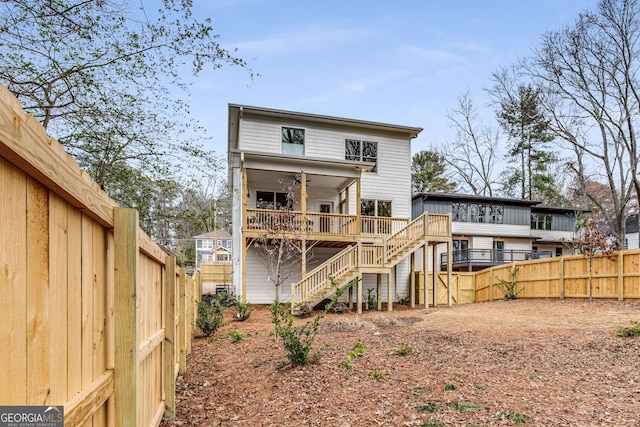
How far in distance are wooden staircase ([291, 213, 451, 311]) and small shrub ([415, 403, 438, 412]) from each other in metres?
8.28

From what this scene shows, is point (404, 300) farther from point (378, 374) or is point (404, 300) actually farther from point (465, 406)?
point (465, 406)

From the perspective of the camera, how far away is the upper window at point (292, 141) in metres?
16.9

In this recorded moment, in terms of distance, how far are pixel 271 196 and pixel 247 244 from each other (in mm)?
2544

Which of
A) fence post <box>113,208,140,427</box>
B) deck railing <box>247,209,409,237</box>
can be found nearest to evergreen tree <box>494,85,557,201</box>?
deck railing <box>247,209,409,237</box>

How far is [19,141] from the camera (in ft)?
3.31

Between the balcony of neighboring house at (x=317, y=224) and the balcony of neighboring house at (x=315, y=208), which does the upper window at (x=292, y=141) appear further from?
the balcony of neighboring house at (x=317, y=224)

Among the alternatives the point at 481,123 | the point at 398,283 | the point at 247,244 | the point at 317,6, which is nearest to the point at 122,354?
the point at 317,6

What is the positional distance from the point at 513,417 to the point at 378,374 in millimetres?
1815

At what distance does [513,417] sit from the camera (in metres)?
3.83

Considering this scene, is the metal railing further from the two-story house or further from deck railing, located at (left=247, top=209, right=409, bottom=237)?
the two-story house

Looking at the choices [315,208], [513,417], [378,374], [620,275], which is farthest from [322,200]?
[513,417]

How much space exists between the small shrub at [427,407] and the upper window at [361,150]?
14.1 metres

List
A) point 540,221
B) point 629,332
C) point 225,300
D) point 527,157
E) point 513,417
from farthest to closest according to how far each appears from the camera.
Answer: point 527,157
point 540,221
point 225,300
point 629,332
point 513,417

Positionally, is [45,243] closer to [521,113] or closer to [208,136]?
[208,136]
